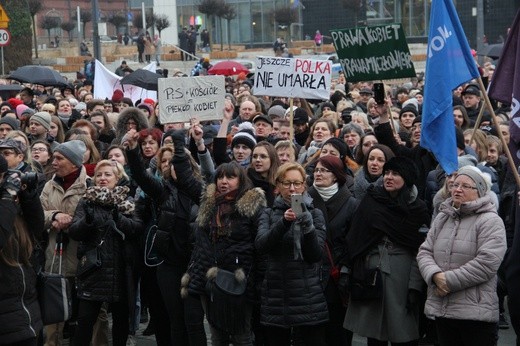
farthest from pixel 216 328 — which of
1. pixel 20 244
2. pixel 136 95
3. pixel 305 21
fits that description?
pixel 305 21

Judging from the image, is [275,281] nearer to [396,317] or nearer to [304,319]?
[304,319]

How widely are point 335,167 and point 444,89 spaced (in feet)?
3.60

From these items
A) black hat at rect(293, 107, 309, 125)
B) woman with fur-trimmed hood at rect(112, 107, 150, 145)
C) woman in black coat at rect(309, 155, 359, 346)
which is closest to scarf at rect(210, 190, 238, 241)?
woman in black coat at rect(309, 155, 359, 346)

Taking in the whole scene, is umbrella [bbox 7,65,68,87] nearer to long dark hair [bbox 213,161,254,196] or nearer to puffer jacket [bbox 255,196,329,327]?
long dark hair [bbox 213,161,254,196]

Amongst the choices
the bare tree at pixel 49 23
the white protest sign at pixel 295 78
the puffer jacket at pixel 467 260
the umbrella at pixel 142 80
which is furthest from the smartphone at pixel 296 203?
the bare tree at pixel 49 23

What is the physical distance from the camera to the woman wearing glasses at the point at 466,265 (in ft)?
22.7

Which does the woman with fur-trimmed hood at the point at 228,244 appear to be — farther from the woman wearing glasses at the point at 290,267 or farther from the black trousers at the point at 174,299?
the black trousers at the point at 174,299

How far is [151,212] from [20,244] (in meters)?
2.40

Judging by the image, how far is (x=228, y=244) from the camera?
7.57 m

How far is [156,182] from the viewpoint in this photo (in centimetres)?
847

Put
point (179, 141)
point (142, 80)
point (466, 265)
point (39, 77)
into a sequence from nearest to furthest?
point (466, 265), point (179, 141), point (142, 80), point (39, 77)

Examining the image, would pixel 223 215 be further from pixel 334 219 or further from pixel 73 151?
pixel 73 151

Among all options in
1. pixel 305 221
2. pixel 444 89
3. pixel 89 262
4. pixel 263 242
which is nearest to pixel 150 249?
pixel 89 262

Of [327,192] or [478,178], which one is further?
[327,192]
